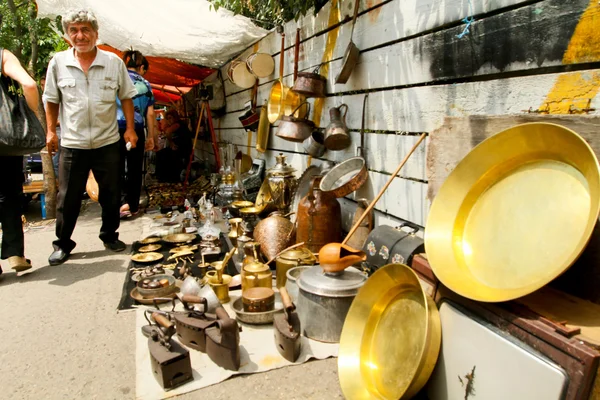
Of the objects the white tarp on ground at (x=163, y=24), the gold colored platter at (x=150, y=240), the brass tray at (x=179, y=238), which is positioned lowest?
the gold colored platter at (x=150, y=240)

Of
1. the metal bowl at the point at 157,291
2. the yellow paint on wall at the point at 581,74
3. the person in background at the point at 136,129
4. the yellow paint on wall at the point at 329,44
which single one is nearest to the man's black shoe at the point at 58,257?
the metal bowl at the point at 157,291

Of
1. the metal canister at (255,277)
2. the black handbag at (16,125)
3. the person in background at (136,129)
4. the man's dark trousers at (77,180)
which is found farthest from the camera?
the person in background at (136,129)

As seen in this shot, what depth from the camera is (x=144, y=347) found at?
2566mm

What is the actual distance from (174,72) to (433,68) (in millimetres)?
8801

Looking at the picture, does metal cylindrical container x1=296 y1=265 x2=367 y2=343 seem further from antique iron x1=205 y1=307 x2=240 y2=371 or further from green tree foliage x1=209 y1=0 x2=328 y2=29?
green tree foliage x1=209 y1=0 x2=328 y2=29

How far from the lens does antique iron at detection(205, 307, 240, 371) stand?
7.36ft

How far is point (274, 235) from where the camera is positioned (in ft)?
12.4

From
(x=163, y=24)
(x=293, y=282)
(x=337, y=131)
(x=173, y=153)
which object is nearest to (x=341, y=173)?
(x=337, y=131)

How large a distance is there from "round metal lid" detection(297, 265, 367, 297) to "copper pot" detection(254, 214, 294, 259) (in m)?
1.13

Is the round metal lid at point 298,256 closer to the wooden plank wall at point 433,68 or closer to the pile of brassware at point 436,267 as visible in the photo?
the pile of brassware at point 436,267

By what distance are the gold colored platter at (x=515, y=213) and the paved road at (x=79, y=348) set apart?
0.99 meters

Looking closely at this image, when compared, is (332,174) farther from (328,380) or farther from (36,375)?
(36,375)

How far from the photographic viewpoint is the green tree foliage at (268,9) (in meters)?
4.44

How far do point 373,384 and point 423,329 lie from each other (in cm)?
41
